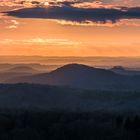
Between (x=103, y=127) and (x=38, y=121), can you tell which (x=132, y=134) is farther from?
(x=38, y=121)

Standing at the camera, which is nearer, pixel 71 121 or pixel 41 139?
pixel 41 139

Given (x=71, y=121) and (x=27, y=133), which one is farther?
(x=71, y=121)

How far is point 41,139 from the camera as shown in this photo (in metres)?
113

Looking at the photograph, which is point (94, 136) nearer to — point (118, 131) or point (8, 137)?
point (118, 131)

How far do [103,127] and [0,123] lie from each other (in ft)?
64.1

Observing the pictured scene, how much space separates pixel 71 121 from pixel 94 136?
589 inches

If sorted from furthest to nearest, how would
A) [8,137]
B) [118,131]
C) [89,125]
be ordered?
[89,125], [118,131], [8,137]

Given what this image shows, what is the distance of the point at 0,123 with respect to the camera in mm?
123188

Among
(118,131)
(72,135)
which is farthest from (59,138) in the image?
(118,131)

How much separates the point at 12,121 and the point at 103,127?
1765 cm

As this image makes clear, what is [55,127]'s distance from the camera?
11994 cm

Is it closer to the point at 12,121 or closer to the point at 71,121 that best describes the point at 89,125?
the point at 71,121

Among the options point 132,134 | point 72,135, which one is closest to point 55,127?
point 72,135

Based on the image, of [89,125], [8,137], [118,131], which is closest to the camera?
[8,137]
